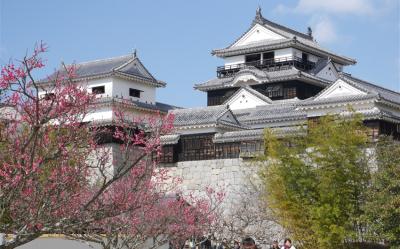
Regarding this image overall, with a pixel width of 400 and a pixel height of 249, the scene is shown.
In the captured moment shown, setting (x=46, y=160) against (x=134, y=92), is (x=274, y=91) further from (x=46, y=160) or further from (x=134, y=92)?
(x=46, y=160)

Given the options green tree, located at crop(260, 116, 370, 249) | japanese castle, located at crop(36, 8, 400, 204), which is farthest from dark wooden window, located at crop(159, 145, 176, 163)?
green tree, located at crop(260, 116, 370, 249)

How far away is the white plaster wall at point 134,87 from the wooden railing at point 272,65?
5423mm

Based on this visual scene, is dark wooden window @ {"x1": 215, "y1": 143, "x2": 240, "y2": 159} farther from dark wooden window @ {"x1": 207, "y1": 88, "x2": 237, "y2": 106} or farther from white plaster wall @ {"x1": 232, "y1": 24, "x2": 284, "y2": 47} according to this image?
white plaster wall @ {"x1": 232, "y1": 24, "x2": 284, "y2": 47}

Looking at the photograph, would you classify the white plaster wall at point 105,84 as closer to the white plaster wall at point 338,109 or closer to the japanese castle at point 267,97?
the japanese castle at point 267,97

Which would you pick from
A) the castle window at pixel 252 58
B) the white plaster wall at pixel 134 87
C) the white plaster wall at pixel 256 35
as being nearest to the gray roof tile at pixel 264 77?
the castle window at pixel 252 58

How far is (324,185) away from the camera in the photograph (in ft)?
63.3

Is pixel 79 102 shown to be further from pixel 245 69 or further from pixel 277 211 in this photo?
pixel 245 69

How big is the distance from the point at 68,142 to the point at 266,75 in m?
28.0

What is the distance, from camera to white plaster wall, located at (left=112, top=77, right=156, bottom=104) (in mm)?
32438

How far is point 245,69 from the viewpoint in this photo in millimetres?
35406

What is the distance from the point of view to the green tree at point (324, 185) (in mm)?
19078

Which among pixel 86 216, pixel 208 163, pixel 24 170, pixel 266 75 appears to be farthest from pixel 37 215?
pixel 266 75

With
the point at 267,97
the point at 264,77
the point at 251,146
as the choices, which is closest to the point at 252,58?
the point at 264,77

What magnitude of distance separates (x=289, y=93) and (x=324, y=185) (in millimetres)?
15415
